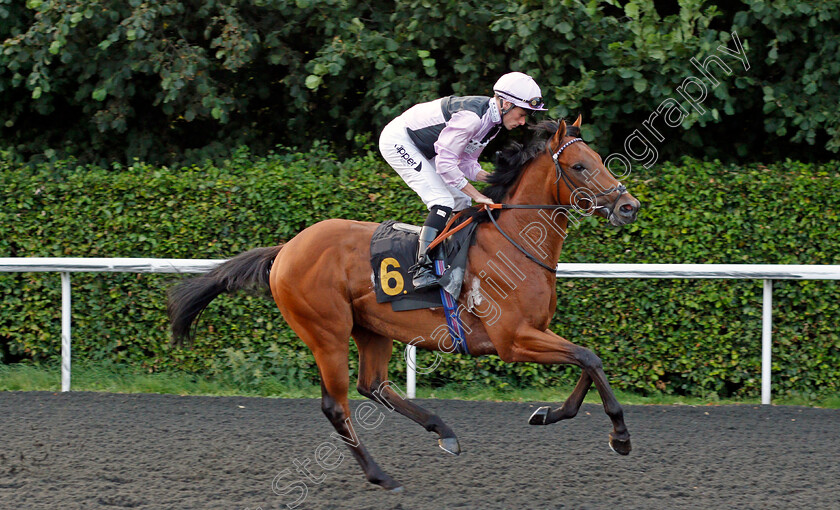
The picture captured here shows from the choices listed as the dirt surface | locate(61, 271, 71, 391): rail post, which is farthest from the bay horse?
locate(61, 271, 71, 391): rail post

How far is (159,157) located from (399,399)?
4.48 m

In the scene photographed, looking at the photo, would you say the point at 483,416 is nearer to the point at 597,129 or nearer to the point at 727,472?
the point at 727,472

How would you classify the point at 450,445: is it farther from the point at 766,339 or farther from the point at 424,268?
the point at 766,339

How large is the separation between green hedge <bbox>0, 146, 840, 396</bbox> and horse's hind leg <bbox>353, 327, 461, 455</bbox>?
4.51 feet

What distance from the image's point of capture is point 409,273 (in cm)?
433

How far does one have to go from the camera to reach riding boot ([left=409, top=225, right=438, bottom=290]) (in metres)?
4.27

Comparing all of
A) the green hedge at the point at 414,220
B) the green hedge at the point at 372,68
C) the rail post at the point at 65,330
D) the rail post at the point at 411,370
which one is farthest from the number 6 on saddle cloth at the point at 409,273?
the rail post at the point at 65,330

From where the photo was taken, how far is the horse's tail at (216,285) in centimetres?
478

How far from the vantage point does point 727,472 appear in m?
4.22

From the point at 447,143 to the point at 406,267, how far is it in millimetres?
689

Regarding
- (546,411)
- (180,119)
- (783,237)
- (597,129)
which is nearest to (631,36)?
(597,129)

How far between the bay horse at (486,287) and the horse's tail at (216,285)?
1 centimetres

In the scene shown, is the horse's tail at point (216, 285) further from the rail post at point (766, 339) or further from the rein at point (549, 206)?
the rail post at point (766, 339)

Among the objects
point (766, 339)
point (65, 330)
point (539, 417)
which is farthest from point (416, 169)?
point (65, 330)
